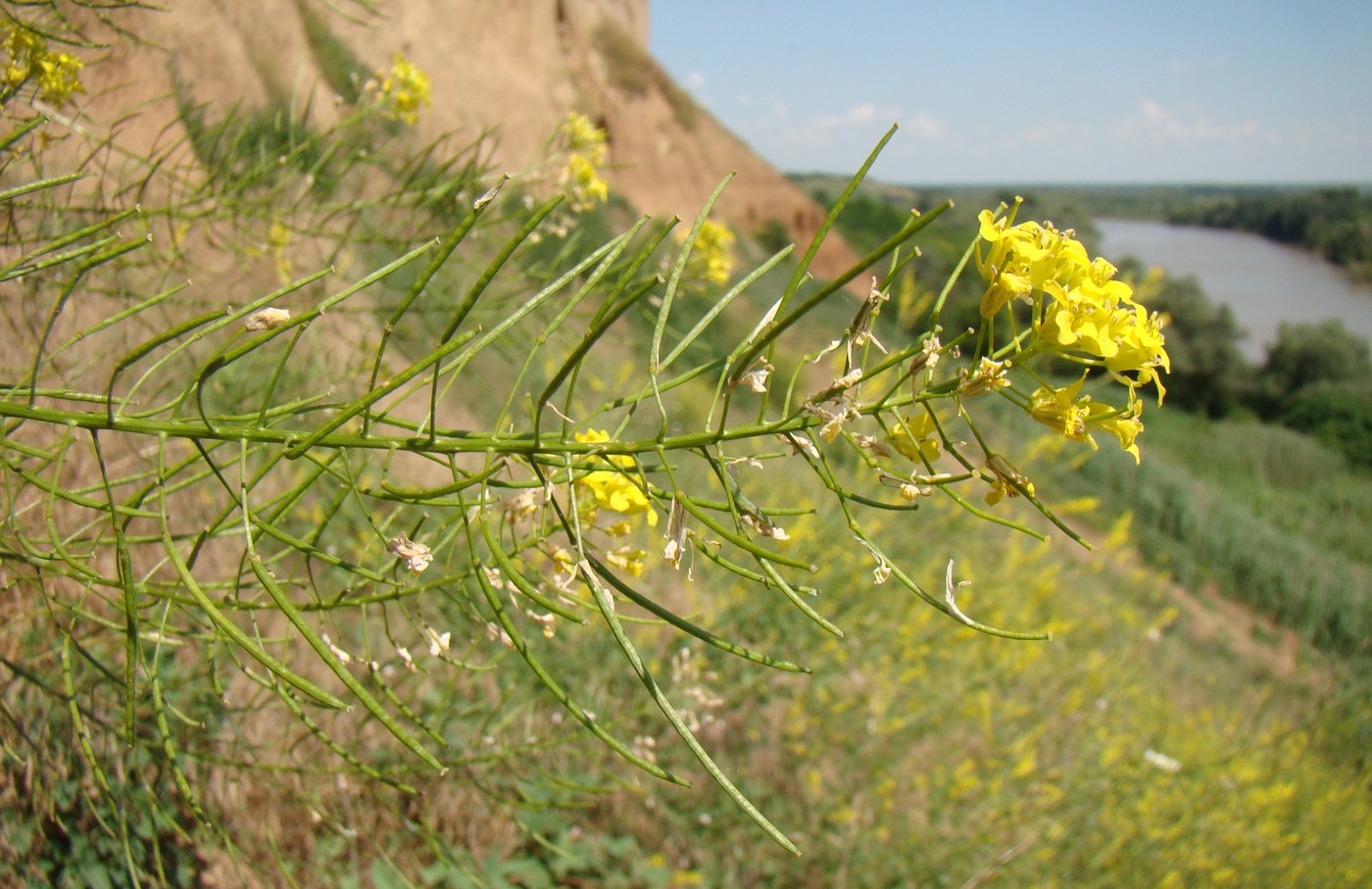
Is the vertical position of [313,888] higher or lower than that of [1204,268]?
lower

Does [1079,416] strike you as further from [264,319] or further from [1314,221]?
[1314,221]

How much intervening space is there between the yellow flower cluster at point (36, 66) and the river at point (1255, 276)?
23.0 meters

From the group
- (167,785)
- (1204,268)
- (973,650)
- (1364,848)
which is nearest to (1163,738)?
(973,650)

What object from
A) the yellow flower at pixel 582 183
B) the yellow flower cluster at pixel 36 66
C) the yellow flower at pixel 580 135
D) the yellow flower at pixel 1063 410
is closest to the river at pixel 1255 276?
the yellow flower at pixel 580 135

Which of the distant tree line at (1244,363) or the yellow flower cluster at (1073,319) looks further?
the distant tree line at (1244,363)

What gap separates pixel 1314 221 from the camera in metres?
30.9

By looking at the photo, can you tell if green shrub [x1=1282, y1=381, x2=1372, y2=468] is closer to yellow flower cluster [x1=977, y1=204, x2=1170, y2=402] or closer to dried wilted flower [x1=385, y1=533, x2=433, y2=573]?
yellow flower cluster [x1=977, y1=204, x2=1170, y2=402]

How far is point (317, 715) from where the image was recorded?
1.97 metres

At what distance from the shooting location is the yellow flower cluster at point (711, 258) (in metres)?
2.15

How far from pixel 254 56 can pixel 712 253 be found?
4604 mm

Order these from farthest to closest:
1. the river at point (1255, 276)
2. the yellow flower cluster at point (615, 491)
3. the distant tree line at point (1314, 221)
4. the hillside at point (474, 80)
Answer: the distant tree line at point (1314, 221), the river at point (1255, 276), the hillside at point (474, 80), the yellow flower cluster at point (615, 491)

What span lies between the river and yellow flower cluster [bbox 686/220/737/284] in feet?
71.0

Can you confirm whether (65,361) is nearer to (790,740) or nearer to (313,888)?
(313,888)

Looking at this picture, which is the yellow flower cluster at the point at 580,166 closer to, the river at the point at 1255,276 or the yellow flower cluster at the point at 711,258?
the yellow flower cluster at the point at 711,258
